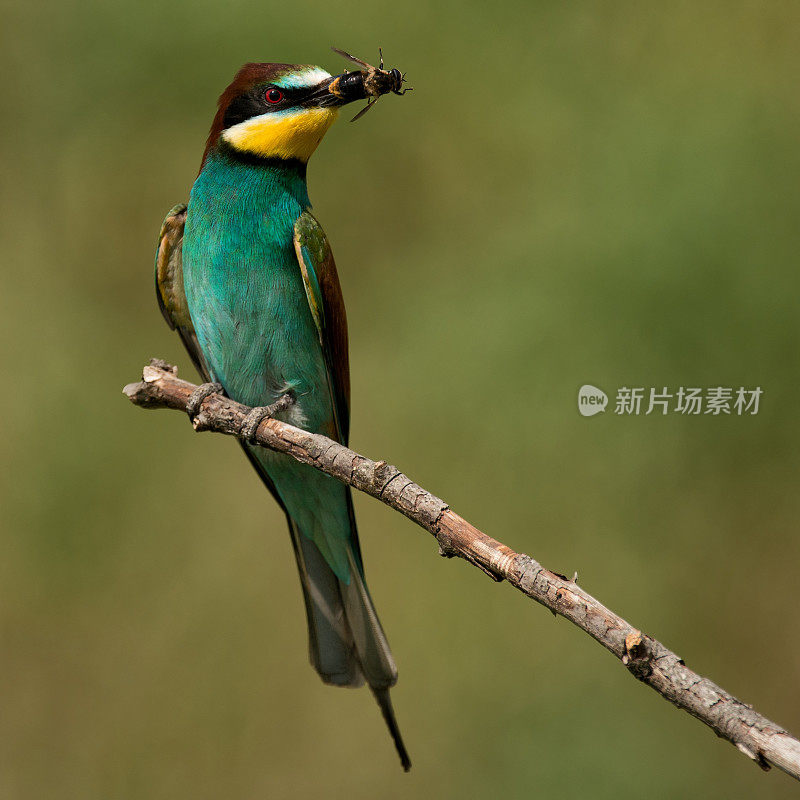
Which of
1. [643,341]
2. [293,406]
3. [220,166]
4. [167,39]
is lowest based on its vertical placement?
[293,406]

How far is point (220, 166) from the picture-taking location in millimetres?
1749

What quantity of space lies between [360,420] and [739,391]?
1025 millimetres

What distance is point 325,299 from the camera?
1.69 metres

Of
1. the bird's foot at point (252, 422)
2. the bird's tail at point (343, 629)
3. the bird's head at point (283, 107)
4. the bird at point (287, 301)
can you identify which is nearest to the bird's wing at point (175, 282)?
the bird at point (287, 301)

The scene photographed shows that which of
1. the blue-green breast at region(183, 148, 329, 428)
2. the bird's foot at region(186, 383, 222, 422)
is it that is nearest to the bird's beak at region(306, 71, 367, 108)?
the blue-green breast at region(183, 148, 329, 428)

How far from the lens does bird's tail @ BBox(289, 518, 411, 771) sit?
169 cm

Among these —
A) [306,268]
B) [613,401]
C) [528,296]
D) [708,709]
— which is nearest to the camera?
[708,709]

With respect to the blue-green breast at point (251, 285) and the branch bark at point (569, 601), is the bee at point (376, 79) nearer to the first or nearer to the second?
the blue-green breast at point (251, 285)

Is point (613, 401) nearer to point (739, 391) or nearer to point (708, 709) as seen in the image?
point (739, 391)

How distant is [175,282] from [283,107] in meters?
0.42

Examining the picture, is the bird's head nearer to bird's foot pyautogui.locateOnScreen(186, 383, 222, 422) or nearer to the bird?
the bird

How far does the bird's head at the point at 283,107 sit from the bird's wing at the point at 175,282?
195 mm

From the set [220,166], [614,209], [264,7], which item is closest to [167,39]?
[264,7]

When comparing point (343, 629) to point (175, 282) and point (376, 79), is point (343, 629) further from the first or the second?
point (376, 79)
